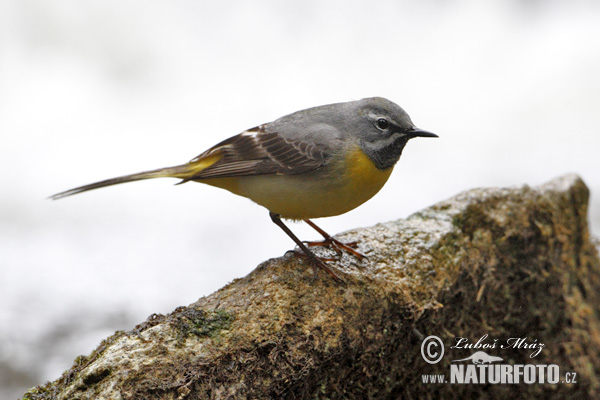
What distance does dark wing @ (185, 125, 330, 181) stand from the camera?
177 inches

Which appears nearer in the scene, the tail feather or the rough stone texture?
the rough stone texture

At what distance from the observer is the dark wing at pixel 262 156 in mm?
4488

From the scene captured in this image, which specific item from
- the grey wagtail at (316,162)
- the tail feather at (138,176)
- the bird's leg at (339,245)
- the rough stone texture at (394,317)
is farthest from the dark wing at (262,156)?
the rough stone texture at (394,317)

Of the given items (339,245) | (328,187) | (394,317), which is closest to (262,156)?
(328,187)

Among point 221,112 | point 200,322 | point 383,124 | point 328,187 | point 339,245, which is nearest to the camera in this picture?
point 200,322

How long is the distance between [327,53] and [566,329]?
473 inches

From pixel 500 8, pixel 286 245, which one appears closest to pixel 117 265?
pixel 286 245

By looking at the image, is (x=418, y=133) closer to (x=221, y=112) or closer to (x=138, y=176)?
(x=138, y=176)

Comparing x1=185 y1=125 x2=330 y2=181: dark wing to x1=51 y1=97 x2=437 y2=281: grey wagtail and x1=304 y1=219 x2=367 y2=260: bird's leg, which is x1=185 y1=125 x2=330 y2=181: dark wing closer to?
x1=51 y1=97 x2=437 y2=281: grey wagtail

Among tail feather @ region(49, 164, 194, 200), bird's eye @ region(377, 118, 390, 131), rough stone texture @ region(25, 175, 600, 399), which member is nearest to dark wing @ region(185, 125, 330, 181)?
tail feather @ region(49, 164, 194, 200)

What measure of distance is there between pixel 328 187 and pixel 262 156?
0.63m

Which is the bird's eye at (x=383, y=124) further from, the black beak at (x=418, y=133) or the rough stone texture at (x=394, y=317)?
the rough stone texture at (x=394, y=317)

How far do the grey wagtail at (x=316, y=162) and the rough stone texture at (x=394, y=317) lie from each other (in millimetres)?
405

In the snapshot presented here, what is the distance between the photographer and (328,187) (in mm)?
4395
